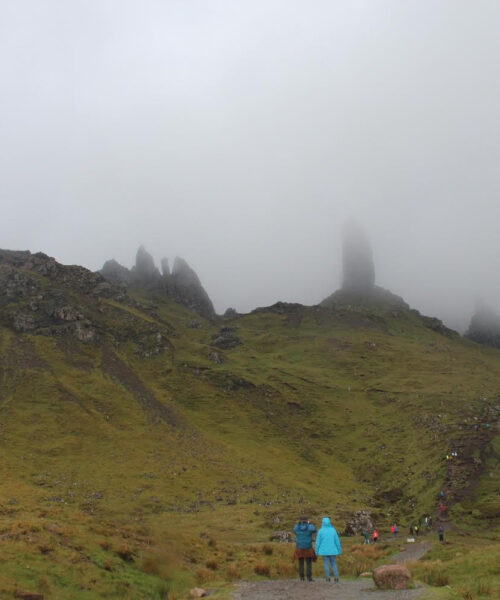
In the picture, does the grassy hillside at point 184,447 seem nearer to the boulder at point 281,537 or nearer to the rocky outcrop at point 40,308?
the rocky outcrop at point 40,308

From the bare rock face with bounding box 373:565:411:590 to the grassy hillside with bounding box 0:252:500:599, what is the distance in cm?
1005

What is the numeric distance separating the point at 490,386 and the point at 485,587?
158417 mm

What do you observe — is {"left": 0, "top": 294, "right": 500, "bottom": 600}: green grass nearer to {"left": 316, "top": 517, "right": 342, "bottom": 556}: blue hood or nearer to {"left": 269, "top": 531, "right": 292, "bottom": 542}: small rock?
{"left": 269, "top": 531, "right": 292, "bottom": 542}: small rock

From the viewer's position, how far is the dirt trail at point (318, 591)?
1909cm

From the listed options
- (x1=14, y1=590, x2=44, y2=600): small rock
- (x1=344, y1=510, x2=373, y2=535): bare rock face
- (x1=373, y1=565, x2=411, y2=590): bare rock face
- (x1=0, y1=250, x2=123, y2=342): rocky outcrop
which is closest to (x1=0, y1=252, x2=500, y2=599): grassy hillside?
(x1=14, y1=590, x2=44, y2=600): small rock

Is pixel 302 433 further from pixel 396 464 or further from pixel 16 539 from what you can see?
pixel 16 539

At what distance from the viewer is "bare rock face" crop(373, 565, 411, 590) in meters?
20.4

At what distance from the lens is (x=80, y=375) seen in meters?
146

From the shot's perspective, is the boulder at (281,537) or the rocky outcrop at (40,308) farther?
the rocky outcrop at (40,308)

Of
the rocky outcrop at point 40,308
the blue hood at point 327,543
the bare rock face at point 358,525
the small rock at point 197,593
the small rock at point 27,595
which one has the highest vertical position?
the rocky outcrop at point 40,308

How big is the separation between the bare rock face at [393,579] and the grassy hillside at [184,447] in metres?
10.1

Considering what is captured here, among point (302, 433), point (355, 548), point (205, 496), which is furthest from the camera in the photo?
point (302, 433)

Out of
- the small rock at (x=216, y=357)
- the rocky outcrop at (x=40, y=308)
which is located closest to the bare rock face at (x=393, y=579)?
the rocky outcrop at (x=40, y=308)

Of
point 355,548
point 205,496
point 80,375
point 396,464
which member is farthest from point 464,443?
point 80,375
